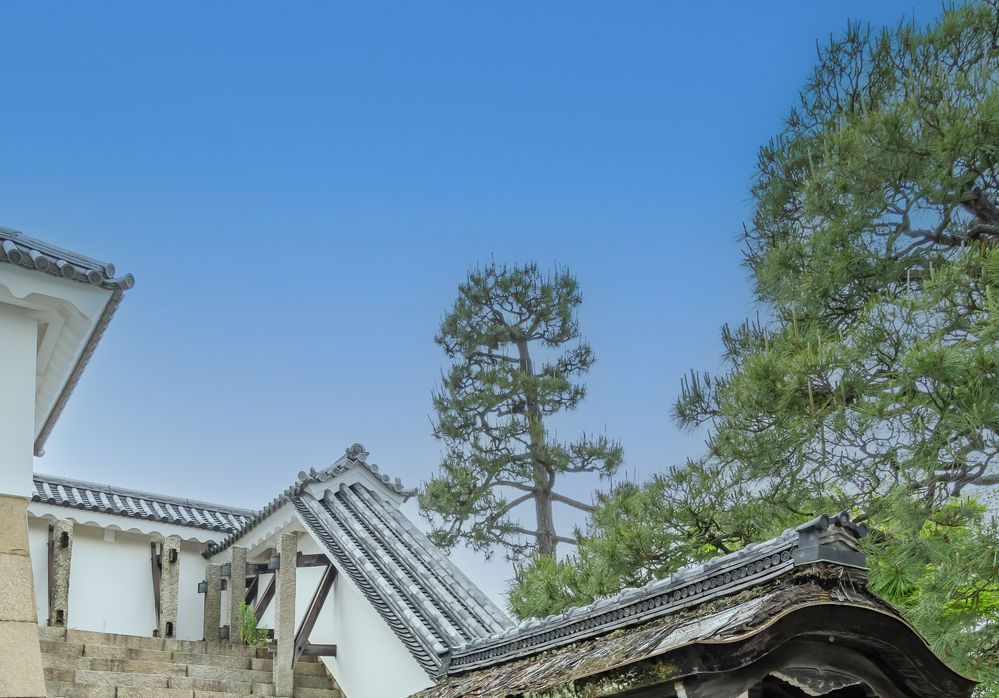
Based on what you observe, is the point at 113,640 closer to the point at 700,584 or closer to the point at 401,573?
the point at 401,573

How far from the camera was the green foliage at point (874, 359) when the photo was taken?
7590mm

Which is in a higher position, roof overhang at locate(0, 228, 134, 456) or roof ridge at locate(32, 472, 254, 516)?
roof ridge at locate(32, 472, 254, 516)

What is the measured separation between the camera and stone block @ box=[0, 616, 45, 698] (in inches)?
222

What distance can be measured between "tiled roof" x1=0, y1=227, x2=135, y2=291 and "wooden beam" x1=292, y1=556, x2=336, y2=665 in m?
4.35

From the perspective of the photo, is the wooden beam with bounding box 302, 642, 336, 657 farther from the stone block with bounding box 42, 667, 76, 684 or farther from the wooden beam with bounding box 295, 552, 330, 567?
the stone block with bounding box 42, 667, 76, 684

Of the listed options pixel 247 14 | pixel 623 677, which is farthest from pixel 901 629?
pixel 247 14

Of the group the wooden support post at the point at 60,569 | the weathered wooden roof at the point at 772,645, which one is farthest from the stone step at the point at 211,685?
the weathered wooden roof at the point at 772,645

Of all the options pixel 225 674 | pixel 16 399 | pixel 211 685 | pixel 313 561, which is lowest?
pixel 211 685

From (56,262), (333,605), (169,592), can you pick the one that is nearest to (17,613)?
(56,262)

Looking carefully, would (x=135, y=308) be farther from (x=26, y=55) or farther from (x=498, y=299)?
(x=498, y=299)

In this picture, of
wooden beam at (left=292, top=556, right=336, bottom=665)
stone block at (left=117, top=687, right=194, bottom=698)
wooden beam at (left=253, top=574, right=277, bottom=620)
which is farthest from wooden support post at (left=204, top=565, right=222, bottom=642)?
stone block at (left=117, top=687, right=194, bottom=698)

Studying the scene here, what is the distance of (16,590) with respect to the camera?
233 inches

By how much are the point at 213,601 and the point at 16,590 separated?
565cm

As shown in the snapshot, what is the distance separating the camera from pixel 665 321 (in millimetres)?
18297
